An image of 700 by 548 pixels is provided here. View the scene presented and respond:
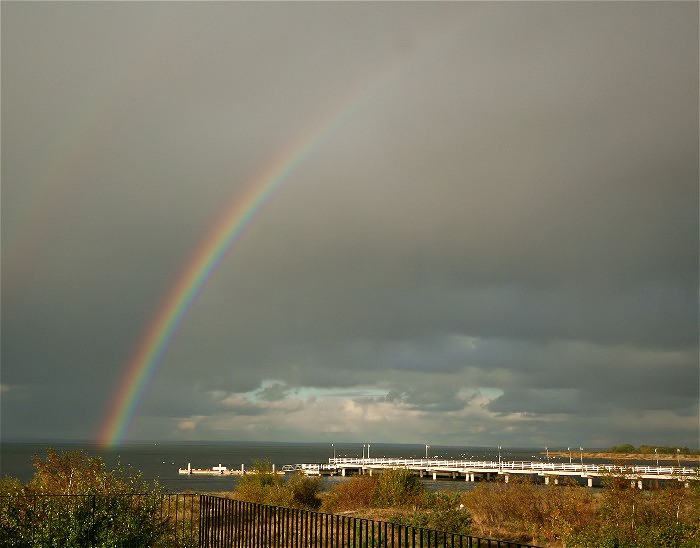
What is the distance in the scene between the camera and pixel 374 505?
4144 centimetres

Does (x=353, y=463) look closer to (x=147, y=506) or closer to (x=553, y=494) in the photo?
(x=553, y=494)

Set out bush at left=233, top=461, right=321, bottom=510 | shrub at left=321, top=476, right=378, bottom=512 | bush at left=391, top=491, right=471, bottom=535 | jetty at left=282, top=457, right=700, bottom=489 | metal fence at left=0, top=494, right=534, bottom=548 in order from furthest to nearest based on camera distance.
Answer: jetty at left=282, top=457, right=700, bottom=489 < bush at left=233, top=461, right=321, bottom=510 < shrub at left=321, top=476, right=378, bottom=512 < bush at left=391, top=491, right=471, bottom=535 < metal fence at left=0, top=494, right=534, bottom=548

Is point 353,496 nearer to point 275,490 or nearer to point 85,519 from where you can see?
point 275,490

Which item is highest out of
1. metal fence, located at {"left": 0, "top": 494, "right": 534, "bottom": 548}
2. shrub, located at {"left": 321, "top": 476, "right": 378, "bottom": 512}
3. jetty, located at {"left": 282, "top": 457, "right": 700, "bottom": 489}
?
metal fence, located at {"left": 0, "top": 494, "right": 534, "bottom": 548}

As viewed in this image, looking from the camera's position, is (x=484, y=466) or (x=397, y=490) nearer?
(x=397, y=490)

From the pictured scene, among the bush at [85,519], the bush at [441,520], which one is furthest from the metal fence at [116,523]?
the bush at [441,520]

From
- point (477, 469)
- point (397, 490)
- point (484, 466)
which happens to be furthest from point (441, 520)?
point (484, 466)

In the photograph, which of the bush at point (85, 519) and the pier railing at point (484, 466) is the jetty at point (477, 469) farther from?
the bush at point (85, 519)

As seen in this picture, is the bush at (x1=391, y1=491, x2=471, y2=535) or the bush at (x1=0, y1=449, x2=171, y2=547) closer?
the bush at (x1=0, y1=449, x2=171, y2=547)

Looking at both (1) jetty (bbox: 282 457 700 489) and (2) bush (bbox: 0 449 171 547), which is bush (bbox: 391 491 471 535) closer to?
(2) bush (bbox: 0 449 171 547)

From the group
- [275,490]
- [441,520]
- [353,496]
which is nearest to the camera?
[441,520]

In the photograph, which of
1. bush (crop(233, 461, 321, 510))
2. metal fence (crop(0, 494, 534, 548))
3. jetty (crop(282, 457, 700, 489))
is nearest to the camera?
metal fence (crop(0, 494, 534, 548))

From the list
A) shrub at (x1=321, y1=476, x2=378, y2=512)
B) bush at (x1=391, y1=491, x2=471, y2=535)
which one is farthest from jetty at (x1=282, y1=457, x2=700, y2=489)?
bush at (x1=391, y1=491, x2=471, y2=535)

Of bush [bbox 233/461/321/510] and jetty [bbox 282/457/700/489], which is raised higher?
bush [bbox 233/461/321/510]
